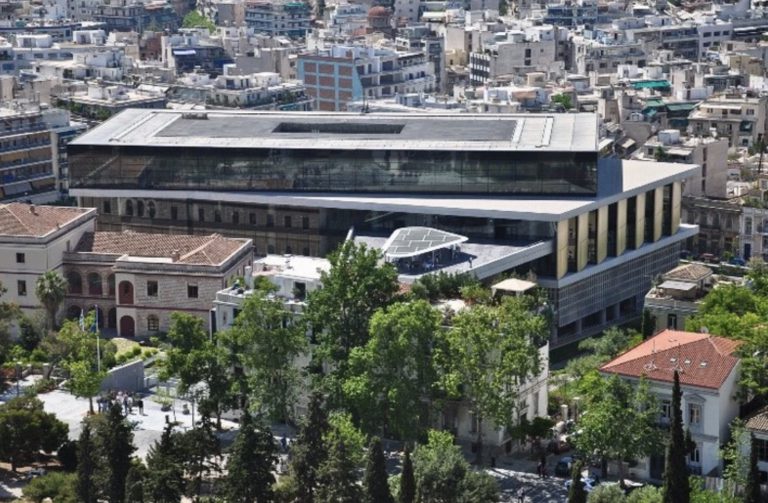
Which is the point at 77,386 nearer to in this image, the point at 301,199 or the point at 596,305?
the point at 301,199

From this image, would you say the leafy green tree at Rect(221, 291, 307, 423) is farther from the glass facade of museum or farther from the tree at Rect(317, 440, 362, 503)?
the glass facade of museum

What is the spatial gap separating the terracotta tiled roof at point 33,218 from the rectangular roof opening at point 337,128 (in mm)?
15212

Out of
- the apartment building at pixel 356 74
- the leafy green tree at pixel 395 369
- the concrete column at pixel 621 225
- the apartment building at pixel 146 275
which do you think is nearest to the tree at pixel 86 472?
the leafy green tree at pixel 395 369

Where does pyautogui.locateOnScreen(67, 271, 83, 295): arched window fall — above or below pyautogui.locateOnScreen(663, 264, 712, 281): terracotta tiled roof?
below

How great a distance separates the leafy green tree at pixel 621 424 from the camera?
77438mm

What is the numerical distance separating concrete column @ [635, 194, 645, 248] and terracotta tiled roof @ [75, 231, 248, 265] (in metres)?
24.6

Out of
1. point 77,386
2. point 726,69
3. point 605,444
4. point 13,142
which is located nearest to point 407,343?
Answer: point 605,444

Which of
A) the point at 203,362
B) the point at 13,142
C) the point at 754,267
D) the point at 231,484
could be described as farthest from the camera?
the point at 13,142

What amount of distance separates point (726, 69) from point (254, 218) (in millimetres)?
75588

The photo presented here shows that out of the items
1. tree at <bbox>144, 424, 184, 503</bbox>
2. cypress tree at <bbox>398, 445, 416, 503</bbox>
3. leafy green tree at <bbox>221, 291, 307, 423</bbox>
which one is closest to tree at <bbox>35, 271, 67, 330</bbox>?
leafy green tree at <bbox>221, 291, 307, 423</bbox>

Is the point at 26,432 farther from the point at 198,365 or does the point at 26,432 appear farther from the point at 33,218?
the point at 33,218

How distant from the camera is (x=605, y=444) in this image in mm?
77562

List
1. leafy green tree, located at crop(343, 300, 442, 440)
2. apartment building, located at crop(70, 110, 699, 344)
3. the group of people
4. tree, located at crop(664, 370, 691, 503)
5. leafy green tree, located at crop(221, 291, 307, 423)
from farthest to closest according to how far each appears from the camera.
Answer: apartment building, located at crop(70, 110, 699, 344) → the group of people → leafy green tree, located at crop(221, 291, 307, 423) → leafy green tree, located at crop(343, 300, 442, 440) → tree, located at crop(664, 370, 691, 503)

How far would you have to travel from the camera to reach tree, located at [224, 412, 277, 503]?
74.1 m
